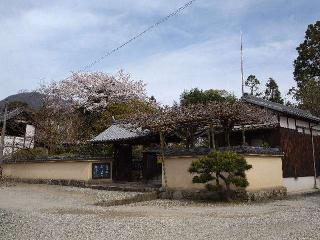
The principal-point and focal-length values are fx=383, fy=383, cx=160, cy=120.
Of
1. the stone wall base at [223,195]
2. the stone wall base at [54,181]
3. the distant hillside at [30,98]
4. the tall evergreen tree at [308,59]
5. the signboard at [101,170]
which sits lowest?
the stone wall base at [223,195]

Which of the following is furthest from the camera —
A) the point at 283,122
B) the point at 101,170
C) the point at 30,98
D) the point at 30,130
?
the point at 30,98

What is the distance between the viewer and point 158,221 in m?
9.51

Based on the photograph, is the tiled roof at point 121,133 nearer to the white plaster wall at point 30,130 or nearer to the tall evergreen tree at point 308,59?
the white plaster wall at point 30,130

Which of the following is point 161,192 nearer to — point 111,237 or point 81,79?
point 111,237

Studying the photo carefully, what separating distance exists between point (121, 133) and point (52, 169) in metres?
4.75

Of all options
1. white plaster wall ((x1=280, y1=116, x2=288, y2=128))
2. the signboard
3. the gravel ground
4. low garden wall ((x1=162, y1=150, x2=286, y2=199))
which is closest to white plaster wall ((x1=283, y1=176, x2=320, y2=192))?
low garden wall ((x1=162, y1=150, x2=286, y2=199))

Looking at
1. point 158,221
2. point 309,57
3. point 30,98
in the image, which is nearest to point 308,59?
point 309,57

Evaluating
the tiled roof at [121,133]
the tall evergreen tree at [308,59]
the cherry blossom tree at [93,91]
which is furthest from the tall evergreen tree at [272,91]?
the tiled roof at [121,133]

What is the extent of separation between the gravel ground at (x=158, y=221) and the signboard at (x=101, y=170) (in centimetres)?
742

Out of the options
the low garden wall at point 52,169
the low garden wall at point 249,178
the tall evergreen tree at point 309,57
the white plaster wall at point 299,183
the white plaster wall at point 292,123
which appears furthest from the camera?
the tall evergreen tree at point 309,57

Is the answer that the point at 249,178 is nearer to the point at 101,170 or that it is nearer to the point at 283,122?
the point at 283,122

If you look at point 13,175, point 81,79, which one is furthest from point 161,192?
point 81,79

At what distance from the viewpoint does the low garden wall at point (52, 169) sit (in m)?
21.2

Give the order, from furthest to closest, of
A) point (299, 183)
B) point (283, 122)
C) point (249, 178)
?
point (299, 183) < point (283, 122) < point (249, 178)
